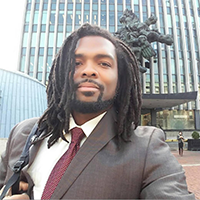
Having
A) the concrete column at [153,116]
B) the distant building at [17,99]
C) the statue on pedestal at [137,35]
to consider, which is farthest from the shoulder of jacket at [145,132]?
the concrete column at [153,116]

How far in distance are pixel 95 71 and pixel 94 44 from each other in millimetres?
223

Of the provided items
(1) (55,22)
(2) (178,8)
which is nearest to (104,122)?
(1) (55,22)

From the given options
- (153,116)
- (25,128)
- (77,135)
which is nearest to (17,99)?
(25,128)

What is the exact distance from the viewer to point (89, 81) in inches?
45.1

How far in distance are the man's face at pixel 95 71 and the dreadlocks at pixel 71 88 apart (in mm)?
55

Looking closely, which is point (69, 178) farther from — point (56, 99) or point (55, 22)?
point (55, 22)

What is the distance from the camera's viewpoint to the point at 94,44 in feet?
4.06

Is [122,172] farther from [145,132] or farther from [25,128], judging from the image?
[25,128]

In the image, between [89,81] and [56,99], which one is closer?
[89,81]

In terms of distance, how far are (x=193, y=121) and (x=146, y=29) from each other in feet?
51.8

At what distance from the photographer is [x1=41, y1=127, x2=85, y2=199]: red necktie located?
1042 millimetres

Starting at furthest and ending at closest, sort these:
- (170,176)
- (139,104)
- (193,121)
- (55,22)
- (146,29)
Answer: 1. (55,22)
2. (193,121)
3. (146,29)
4. (139,104)
5. (170,176)

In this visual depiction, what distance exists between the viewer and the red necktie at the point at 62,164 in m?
1.04

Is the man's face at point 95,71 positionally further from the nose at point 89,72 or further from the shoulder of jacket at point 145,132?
the shoulder of jacket at point 145,132
